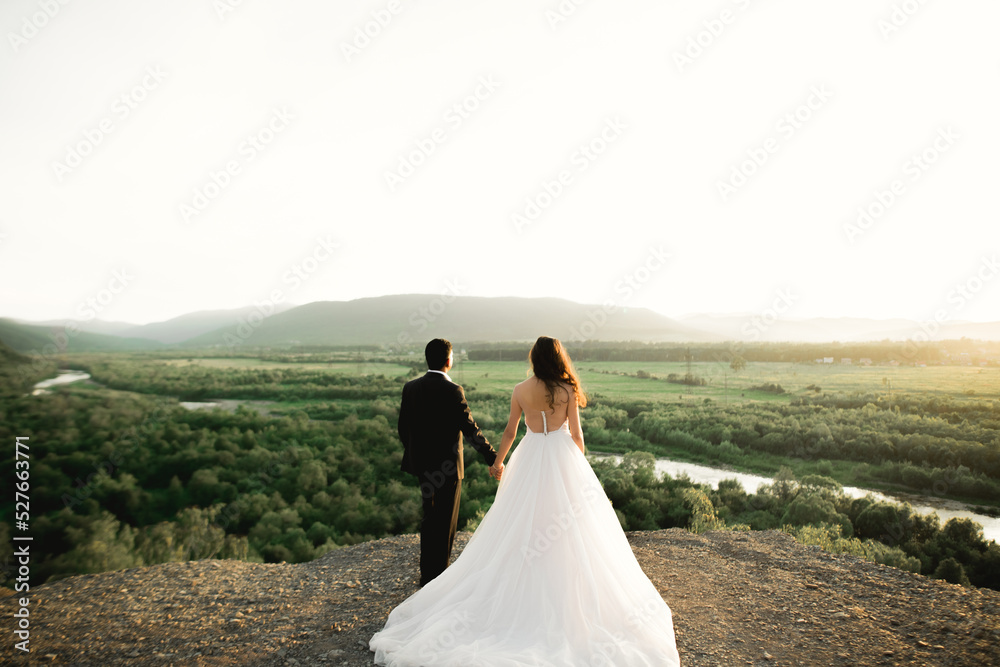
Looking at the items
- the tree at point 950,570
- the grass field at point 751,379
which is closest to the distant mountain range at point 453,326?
the grass field at point 751,379

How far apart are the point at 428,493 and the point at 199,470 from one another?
20110mm

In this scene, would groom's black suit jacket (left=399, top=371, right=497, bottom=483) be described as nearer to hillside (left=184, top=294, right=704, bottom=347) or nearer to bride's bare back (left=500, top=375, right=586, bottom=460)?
bride's bare back (left=500, top=375, right=586, bottom=460)

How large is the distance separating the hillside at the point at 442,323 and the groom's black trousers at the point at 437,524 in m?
89.6

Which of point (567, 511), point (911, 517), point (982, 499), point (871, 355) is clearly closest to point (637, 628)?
point (567, 511)

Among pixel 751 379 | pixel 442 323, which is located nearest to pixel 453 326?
pixel 442 323

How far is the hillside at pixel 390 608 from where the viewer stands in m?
4.60

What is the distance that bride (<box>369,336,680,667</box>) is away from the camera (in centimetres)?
388

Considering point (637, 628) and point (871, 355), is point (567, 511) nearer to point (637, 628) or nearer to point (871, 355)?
point (637, 628)

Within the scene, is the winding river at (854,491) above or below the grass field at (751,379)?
below

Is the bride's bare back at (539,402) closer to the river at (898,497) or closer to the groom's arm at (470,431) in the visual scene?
the groom's arm at (470,431)

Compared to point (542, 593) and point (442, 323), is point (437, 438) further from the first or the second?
point (442, 323)

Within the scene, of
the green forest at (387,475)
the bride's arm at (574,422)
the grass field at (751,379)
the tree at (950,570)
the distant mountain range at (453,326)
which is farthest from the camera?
the distant mountain range at (453,326)

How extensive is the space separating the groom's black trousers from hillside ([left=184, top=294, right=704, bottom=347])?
8964 cm

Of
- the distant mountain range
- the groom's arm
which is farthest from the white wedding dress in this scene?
the distant mountain range
